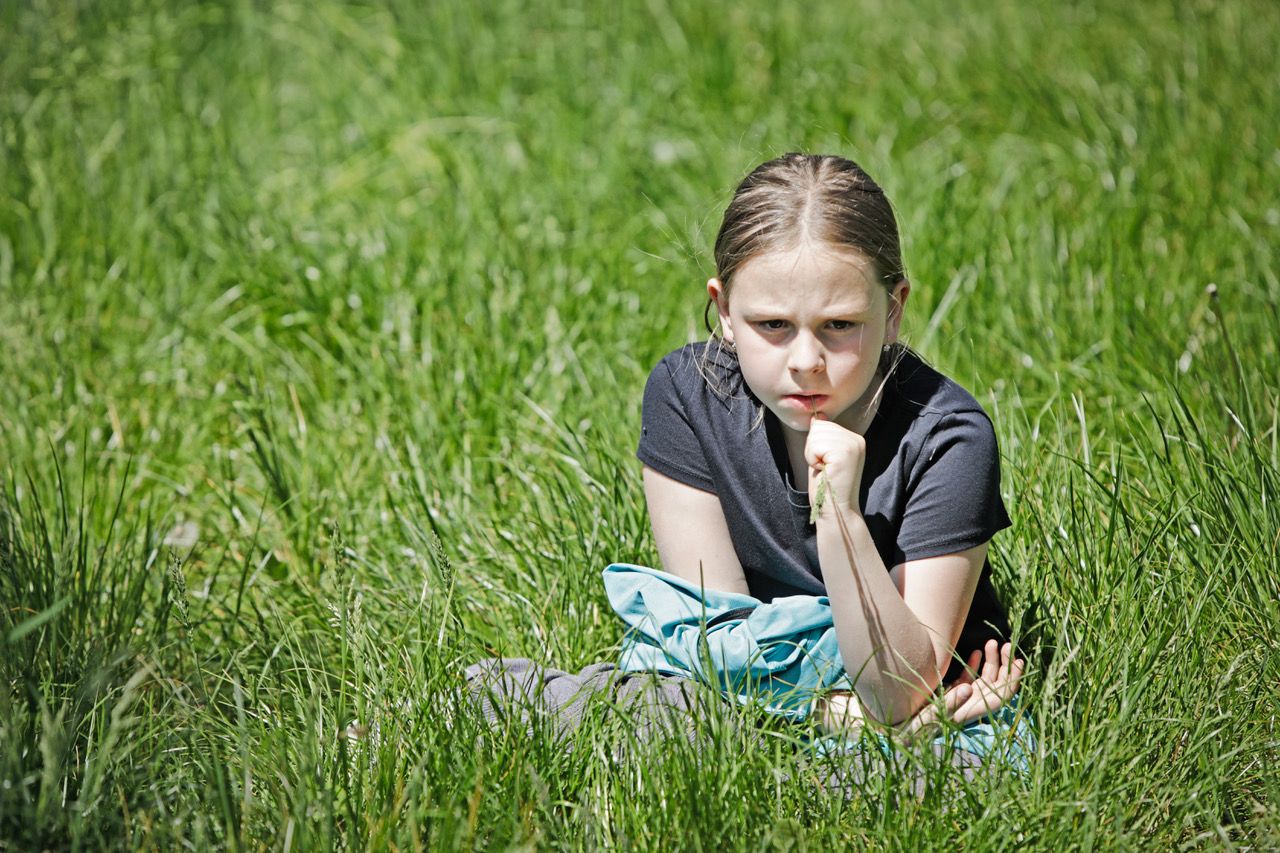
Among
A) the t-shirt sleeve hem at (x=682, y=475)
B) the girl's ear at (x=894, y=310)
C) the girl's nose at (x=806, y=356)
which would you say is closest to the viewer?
the girl's nose at (x=806, y=356)

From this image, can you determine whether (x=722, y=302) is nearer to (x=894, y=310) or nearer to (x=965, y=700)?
(x=894, y=310)

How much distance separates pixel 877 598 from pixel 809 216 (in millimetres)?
637

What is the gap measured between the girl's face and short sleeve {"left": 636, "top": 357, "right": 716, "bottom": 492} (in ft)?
0.66

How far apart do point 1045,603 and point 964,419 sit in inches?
17.9

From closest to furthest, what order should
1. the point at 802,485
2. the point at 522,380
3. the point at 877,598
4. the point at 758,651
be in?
1. the point at 877,598
2. the point at 758,651
3. the point at 802,485
4. the point at 522,380

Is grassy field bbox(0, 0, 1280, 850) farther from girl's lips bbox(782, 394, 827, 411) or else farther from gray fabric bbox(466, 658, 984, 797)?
girl's lips bbox(782, 394, 827, 411)

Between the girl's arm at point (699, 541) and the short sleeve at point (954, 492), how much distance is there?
32cm

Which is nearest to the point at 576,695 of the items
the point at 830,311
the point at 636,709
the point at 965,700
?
the point at 636,709

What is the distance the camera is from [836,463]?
6.79 ft

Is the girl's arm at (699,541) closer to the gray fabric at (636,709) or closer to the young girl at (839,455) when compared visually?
the young girl at (839,455)

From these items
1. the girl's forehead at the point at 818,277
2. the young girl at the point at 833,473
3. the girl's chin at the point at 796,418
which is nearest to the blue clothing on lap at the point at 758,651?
the young girl at the point at 833,473

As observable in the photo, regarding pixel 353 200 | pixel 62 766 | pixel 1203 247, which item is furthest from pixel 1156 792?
pixel 353 200

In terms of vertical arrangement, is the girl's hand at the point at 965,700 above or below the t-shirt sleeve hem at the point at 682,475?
below

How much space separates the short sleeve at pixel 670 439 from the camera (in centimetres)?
235
